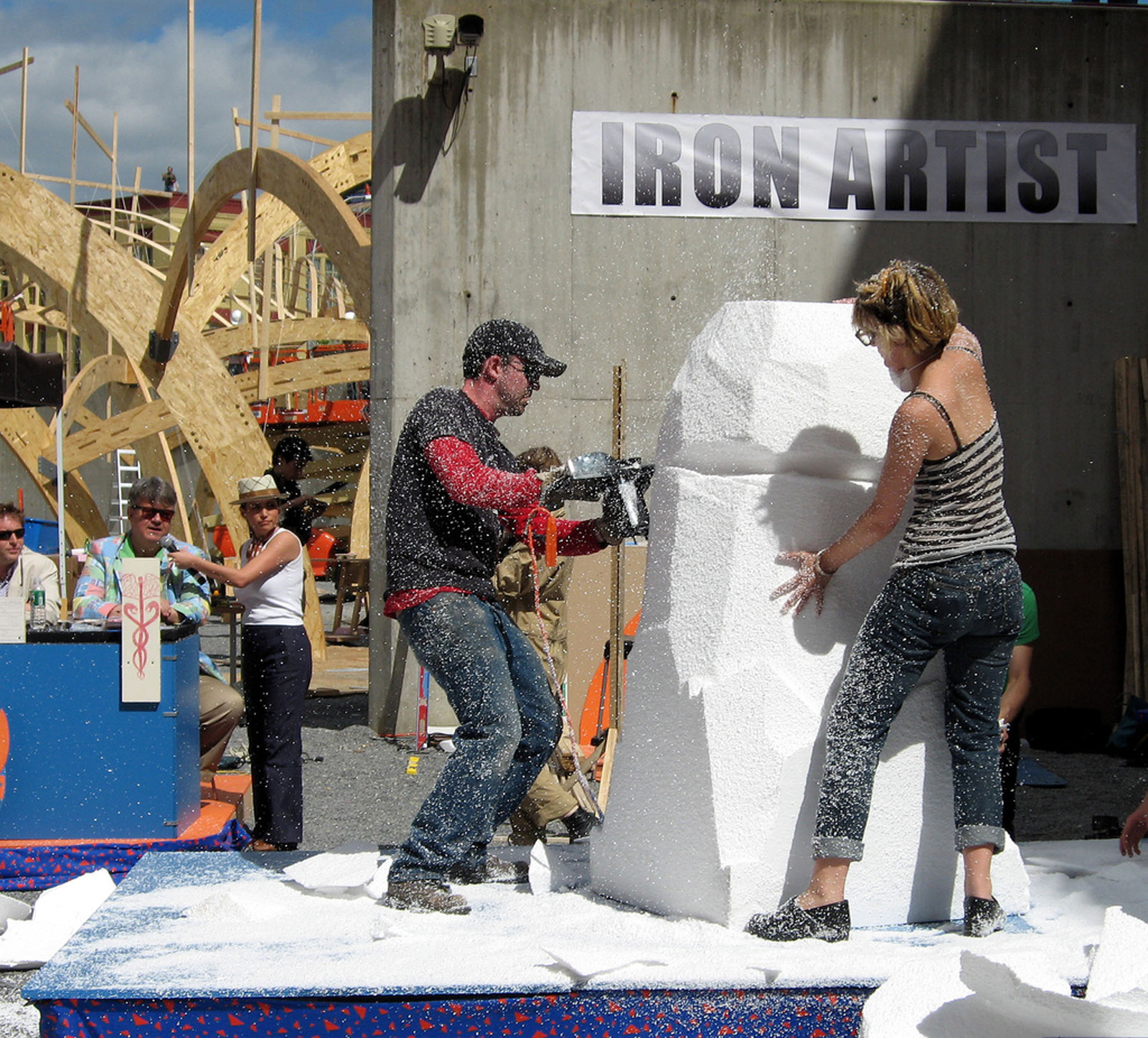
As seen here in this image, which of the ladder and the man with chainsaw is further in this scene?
the ladder

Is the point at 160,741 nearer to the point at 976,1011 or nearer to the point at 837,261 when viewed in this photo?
the point at 976,1011

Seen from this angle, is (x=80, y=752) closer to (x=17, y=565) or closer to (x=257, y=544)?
(x=257, y=544)

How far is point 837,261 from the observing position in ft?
23.3

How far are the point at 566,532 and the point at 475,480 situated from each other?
0.56 m

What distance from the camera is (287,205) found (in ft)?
30.6

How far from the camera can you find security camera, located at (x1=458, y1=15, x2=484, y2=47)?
6.66 metres

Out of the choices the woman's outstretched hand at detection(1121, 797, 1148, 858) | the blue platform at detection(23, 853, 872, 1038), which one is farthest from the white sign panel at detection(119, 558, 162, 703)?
the woman's outstretched hand at detection(1121, 797, 1148, 858)

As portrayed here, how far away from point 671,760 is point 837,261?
4.72 m

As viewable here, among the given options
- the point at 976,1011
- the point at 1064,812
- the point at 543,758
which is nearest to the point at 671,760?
the point at 543,758

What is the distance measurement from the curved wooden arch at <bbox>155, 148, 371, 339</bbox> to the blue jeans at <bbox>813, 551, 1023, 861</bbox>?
5.74 m

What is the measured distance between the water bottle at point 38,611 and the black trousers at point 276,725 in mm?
719

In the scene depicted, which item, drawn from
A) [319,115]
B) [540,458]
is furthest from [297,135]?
[540,458]

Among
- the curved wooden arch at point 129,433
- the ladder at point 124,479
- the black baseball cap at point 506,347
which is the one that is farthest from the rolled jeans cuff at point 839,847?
the ladder at point 124,479

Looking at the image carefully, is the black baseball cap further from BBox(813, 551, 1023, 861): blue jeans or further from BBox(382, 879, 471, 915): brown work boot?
BBox(382, 879, 471, 915): brown work boot
